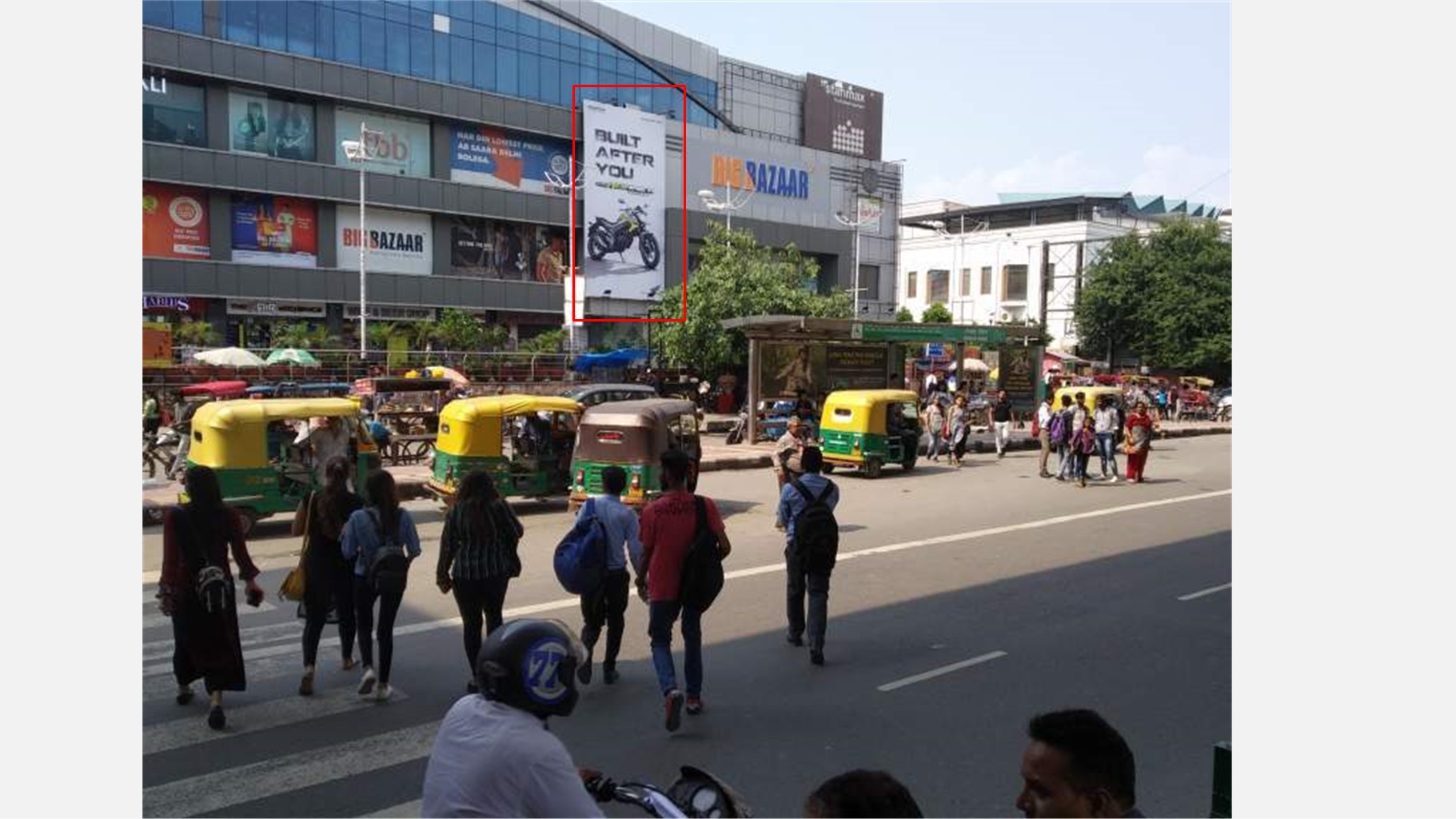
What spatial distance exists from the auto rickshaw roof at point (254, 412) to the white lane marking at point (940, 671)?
9066mm

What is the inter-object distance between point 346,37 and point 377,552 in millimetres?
45146

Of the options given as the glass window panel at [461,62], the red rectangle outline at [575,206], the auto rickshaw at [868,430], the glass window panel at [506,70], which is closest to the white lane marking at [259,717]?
the auto rickshaw at [868,430]

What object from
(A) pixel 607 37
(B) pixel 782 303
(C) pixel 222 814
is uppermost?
(A) pixel 607 37

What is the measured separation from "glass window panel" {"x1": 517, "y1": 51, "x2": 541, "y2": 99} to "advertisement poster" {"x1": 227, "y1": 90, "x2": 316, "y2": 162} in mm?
10960

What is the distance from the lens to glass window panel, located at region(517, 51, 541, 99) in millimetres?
52219

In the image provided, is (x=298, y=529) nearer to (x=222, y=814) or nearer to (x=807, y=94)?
(x=222, y=814)

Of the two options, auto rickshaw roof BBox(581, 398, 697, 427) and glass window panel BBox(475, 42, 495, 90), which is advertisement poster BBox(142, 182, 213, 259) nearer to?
glass window panel BBox(475, 42, 495, 90)

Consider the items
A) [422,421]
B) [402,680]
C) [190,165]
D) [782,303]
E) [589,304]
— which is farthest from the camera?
[589,304]

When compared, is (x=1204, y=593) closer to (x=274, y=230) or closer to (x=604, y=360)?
(x=604, y=360)

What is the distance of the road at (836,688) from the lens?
218 inches

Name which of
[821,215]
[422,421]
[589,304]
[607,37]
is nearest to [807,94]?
[821,215]

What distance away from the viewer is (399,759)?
579cm

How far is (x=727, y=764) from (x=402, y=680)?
2.72 metres

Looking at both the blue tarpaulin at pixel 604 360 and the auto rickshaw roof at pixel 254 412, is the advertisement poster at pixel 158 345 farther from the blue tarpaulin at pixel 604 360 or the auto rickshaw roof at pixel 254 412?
the auto rickshaw roof at pixel 254 412
